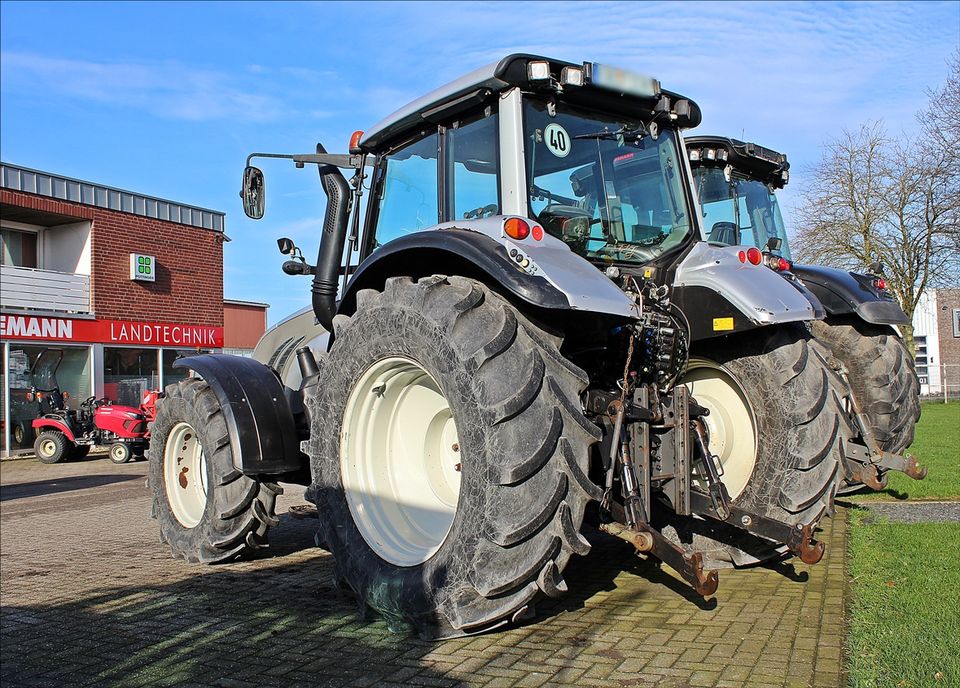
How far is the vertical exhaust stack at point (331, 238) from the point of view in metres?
5.86

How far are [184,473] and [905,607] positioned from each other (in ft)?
16.4

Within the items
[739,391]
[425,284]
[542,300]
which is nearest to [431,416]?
[425,284]

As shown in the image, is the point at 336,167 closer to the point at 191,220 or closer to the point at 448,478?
the point at 448,478

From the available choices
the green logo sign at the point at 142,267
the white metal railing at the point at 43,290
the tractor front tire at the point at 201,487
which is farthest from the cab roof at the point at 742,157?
the green logo sign at the point at 142,267

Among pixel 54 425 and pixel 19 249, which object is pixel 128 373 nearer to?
pixel 54 425

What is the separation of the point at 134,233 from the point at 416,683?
20925 mm

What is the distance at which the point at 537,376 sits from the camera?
374 cm

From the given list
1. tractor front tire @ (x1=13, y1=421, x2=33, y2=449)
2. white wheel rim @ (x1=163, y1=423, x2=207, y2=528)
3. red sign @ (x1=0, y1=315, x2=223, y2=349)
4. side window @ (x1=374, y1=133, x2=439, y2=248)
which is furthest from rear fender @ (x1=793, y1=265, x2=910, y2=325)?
tractor front tire @ (x1=13, y1=421, x2=33, y2=449)

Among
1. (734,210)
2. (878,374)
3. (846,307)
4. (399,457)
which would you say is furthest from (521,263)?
(734,210)

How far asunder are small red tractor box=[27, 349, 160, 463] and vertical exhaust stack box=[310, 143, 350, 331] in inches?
453

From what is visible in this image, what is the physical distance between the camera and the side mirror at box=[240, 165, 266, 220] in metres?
5.65

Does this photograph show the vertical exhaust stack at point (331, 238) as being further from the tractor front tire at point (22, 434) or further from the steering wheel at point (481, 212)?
the tractor front tire at point (22, 434)

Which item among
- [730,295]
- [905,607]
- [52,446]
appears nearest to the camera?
[905,607]

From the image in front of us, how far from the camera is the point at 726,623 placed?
4156 millimetres
